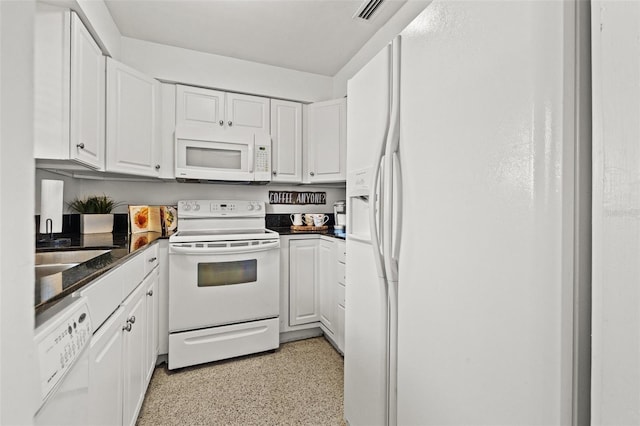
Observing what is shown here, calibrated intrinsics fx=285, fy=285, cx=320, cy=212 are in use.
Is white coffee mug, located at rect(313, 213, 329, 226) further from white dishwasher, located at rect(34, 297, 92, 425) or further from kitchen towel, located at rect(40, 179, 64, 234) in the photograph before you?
white dishwasher, located at rect(34, 297, 92, 425)

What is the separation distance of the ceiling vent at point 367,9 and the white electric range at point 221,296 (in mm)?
1752

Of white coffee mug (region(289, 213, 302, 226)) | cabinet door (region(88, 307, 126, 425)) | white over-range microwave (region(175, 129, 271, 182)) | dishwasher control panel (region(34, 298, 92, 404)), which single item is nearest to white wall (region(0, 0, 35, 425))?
dishwasher control panel (region(34, 298, 92, 404))

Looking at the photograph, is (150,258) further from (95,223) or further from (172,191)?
(172,191)

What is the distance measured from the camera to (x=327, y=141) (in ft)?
9.16

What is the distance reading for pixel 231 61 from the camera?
2676mm

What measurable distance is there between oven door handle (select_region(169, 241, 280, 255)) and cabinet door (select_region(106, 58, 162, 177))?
2.36 ft

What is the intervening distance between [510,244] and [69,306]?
1.06 meters

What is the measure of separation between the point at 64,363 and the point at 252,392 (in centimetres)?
140
